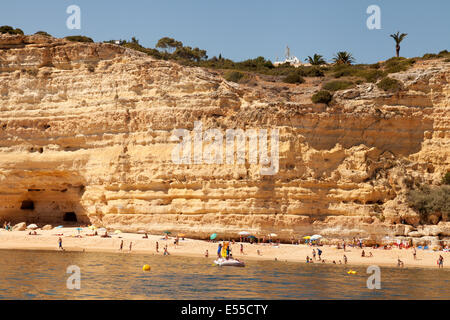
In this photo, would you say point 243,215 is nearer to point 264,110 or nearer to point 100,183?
point 264,110

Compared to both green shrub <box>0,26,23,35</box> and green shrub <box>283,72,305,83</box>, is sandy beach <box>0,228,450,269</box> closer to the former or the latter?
green shrub <box>283,72,305,83</box>

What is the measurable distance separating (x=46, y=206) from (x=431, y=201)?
25.3 meters

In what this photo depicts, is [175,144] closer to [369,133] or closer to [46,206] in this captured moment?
[46,206]

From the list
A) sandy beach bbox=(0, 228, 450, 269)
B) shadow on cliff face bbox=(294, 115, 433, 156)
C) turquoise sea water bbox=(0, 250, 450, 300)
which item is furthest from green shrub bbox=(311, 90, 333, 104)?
turquoise sea water bbox=(0, 250, 450, 300)

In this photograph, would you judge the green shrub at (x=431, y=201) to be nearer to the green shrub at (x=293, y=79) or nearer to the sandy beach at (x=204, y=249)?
the sandy beach at (x=204, y=249)

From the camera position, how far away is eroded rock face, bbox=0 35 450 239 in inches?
1283

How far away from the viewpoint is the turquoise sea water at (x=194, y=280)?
1759cm

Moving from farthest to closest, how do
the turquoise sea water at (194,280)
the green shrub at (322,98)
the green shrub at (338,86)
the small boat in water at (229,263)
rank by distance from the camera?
the green shrub at (338,86), the green shrub at (322,98), the small boat in water at (229,263), the turquoise sea water at (194,280)

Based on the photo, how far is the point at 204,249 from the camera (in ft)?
98.7

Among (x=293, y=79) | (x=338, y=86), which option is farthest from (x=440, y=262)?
(x=293, y=79)

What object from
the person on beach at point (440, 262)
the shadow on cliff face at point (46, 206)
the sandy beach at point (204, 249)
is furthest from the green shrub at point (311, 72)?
the person on beach at point (440, 262)

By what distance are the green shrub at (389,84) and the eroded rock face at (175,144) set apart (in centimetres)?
67

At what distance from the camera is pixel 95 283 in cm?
1911
